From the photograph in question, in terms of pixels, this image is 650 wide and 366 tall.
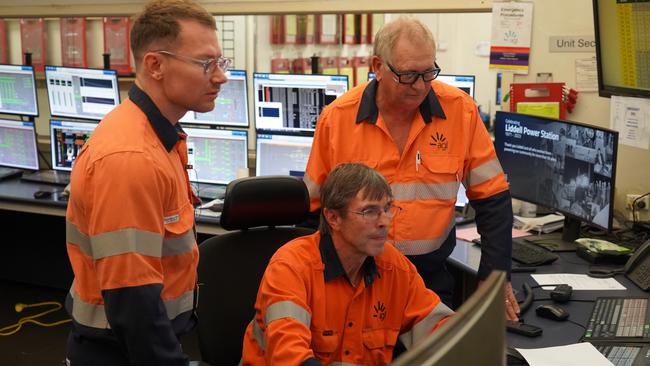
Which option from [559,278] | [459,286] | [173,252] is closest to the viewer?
[173,252]

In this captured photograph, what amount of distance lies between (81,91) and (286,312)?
281 centimetres

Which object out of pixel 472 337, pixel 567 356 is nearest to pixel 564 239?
pixel 567 356

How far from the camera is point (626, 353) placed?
2037 millimetres

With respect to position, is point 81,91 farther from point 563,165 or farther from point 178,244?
point 178,244

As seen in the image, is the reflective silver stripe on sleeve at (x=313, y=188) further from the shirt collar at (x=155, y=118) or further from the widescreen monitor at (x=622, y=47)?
the widescreen monitor at (x=622, y=47)

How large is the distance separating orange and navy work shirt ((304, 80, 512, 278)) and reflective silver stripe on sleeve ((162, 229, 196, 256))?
0.71m

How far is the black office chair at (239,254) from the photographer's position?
218 cm

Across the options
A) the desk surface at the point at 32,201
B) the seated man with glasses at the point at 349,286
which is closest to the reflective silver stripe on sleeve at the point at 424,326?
the seated man with glasses at the point at 349,286

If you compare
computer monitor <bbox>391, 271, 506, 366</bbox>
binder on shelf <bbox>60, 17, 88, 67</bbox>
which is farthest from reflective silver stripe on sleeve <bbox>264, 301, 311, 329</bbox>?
binder on shelf <bbox>60, 17, 88, 67</bbox>

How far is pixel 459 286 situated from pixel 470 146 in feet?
→ 3.85

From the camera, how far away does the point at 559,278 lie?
8.79 feet

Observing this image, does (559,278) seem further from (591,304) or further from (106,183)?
(106,183)

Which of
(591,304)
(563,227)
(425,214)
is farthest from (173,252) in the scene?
(563,227)

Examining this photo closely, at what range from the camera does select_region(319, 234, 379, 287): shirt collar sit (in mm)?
2008
